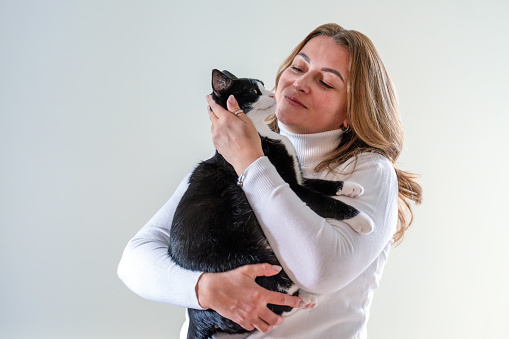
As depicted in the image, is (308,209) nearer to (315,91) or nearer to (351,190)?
(351,190)

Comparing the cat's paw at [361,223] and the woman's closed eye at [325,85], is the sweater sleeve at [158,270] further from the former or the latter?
the woman's closed eye at [325,85]

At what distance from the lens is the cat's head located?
1.38 m

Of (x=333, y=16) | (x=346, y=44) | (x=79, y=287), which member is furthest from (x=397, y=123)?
(x=79, y=287)

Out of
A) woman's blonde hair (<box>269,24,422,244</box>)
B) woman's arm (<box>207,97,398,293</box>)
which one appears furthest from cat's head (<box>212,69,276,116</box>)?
woman's blonde hair (<box>269,24,422,244</box>)

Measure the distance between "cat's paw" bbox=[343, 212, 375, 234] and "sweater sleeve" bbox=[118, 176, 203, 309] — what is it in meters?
0.38

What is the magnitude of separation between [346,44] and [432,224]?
159 cm

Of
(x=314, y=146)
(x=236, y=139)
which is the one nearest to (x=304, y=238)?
(x=236, y=139)

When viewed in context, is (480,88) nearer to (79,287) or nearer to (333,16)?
(333,16)

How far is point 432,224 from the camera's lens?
2.73 metres

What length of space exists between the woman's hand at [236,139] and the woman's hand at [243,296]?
0.24m

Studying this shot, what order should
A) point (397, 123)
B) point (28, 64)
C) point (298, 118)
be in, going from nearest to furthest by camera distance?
point (298, 118)
point (397, 123)
point (28, 64)

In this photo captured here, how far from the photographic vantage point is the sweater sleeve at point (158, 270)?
117cm

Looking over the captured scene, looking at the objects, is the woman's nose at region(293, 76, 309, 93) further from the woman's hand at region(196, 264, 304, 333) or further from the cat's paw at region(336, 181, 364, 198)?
the woman's hand at region(196, 264, 304, 333)

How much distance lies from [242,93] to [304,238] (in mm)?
500
